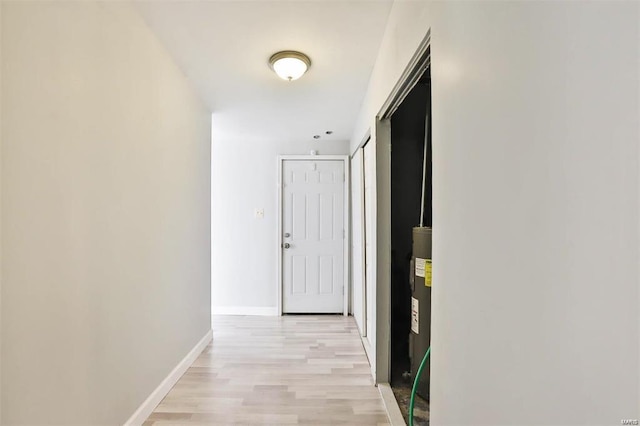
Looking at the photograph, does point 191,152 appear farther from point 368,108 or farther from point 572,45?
point 572,45

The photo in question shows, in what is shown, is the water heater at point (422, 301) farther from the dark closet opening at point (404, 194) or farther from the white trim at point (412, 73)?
the white trim at point (412, 73)

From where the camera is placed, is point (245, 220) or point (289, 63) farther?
point (245, 220)

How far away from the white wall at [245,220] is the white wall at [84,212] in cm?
236

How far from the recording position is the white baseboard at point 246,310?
16.6ft

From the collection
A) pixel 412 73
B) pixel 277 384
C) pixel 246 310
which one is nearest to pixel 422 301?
pixel 277 384

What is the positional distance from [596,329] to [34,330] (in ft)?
5.34

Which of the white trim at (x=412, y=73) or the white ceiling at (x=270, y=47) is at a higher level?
the white ceiling at (x=270, y=47)

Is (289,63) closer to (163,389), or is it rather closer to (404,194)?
(404,194)

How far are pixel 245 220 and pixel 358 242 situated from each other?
1.72m

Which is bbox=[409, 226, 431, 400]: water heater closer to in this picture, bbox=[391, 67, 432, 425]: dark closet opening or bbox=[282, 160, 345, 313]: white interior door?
bbox=[391, 67, 432, 425]: dark closet opening

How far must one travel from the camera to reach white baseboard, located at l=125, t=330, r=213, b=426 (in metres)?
2.13

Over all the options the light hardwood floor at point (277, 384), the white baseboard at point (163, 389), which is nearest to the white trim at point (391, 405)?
the light hardwood floor at point (277, 384)

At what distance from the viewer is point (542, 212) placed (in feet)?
2.27

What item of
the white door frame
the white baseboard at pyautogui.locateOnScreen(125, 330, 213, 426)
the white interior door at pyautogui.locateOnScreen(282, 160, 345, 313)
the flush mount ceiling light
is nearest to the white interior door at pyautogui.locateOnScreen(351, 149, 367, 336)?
the white door frame
